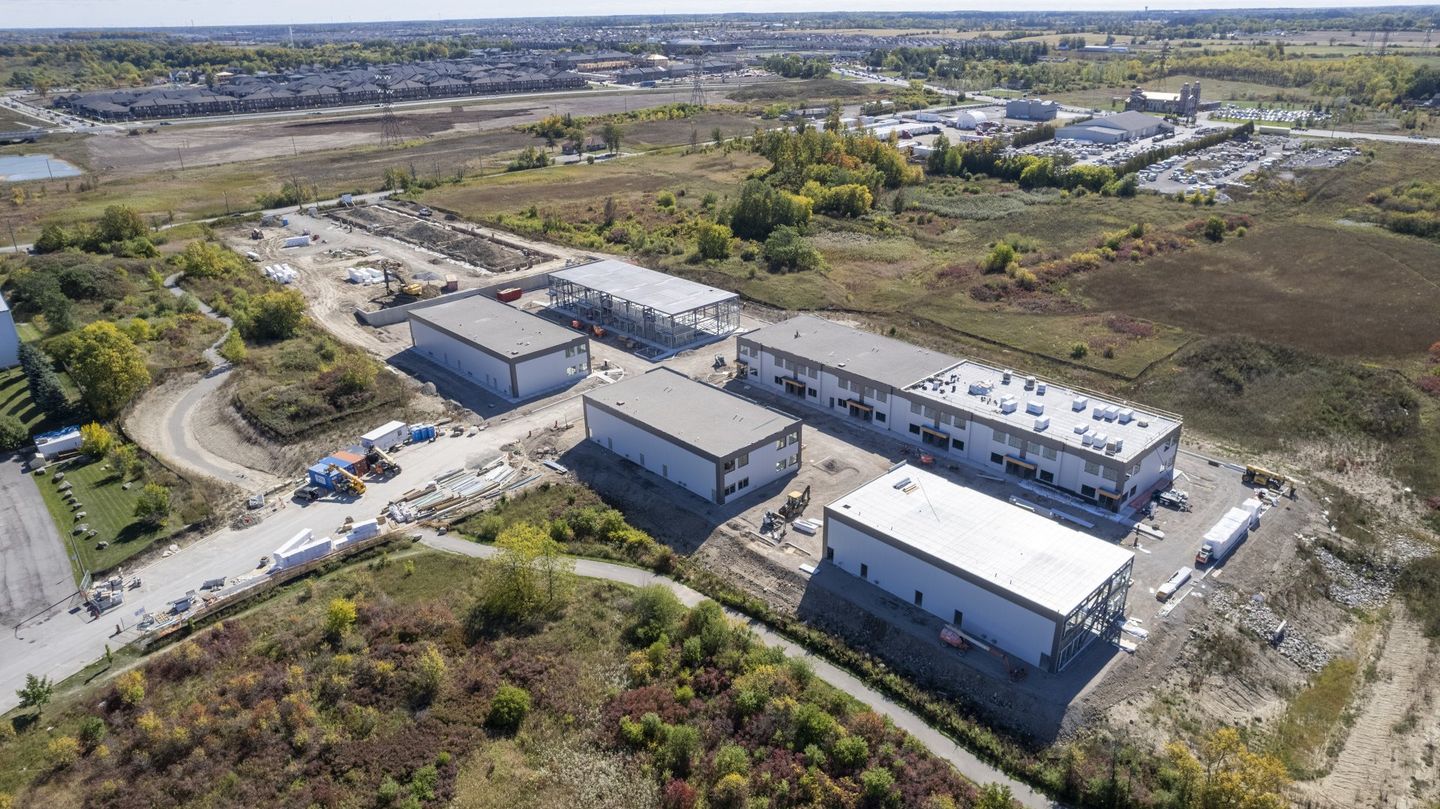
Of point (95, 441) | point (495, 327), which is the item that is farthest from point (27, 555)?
point (495, 327)

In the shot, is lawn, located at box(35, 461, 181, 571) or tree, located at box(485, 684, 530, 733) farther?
lawn, located at box(35, 461, 181, 571)

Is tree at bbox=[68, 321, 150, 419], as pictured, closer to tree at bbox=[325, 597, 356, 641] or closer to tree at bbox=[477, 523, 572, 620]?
tree at bbox=[325, 597, 356, 641]

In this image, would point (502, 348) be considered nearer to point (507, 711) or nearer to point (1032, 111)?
point (507, 711)

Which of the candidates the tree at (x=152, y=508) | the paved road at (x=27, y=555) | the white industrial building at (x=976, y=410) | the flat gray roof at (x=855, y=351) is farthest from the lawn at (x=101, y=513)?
the flat gray roof at (x=855, y=351)

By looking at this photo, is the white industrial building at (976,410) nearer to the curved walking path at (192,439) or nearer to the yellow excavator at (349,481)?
the yellow excavator at (349,481)

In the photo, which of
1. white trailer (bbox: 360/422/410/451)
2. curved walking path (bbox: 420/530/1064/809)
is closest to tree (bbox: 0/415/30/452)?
white trailer (bbox: 360/422/410/451)

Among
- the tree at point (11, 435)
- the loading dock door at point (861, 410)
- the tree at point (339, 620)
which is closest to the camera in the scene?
the tree at point (339, 620)

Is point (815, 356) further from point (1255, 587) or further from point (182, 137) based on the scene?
point (182, 137)
